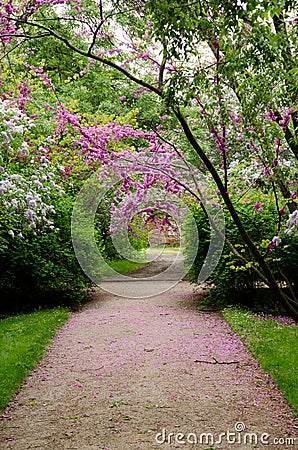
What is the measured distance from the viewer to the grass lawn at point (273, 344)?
4.60 m

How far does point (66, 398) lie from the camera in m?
4.47

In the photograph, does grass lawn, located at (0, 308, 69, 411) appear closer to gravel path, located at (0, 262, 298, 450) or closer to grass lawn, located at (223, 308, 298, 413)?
gravel path, located at (0, 262, 298, 450)

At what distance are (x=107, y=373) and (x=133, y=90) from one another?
10849 mm

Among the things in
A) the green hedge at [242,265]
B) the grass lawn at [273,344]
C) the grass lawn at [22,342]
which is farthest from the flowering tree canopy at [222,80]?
the grass lawn at [22,342]

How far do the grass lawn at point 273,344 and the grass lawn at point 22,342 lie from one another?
7.89ft

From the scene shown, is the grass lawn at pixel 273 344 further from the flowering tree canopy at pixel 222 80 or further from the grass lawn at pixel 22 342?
the grass lawn at pixel 22 342

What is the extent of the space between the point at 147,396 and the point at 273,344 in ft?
6.81

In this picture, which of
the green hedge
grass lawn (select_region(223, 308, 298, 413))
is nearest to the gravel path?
grass lawn (select_region(223, 308, 298, 413))

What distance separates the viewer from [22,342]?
6.29 meters

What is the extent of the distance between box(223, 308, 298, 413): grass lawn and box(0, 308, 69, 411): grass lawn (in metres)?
2.41

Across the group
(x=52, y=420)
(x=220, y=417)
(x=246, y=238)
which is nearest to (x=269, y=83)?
(x=246, y=238)

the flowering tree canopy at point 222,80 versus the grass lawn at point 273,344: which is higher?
the flowering tree canopy at point 222,80

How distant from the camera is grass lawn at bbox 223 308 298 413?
15.1ft

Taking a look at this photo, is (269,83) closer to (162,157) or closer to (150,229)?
(162,157)
